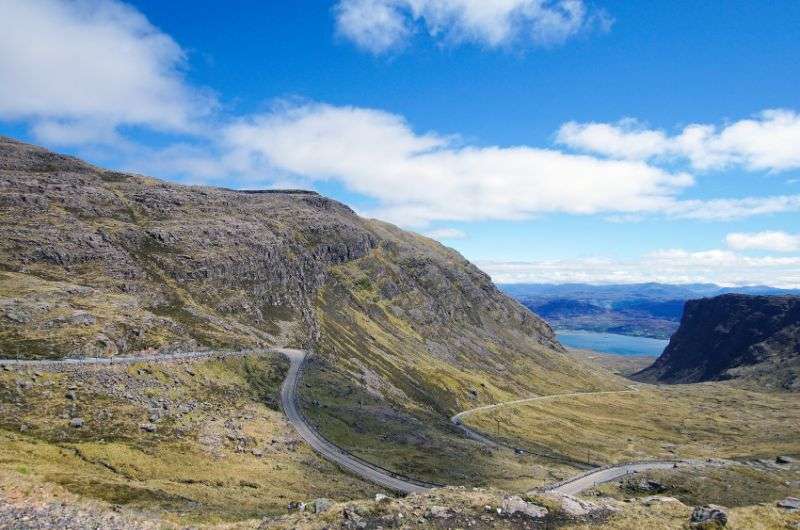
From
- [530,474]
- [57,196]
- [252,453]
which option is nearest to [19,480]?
[252,453]

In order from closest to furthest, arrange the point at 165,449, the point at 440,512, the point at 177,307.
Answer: the point at 440,512
the point at 165,449
the point at 177,307

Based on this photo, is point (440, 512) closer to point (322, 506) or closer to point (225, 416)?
point (322, 506)

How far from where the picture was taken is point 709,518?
1304 inches

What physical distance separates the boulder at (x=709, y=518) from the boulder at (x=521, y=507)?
32.8ft

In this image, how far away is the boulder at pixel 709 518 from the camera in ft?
107

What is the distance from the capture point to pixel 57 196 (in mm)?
163500

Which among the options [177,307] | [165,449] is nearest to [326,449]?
[165,449]

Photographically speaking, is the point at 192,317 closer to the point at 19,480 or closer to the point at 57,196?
the point at 57,196

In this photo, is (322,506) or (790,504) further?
(790,504)

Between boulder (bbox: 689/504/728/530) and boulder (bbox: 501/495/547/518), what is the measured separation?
10010mm

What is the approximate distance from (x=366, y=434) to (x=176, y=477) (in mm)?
46633

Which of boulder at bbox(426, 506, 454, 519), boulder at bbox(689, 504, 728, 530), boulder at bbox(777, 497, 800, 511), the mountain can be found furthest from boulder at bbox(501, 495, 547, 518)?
the mountain

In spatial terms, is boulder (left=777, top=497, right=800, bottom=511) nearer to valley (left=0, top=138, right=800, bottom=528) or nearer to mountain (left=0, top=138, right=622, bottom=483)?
valley (left=0, top=138, right=800, bottom=528)

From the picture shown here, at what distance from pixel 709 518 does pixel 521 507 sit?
1239cm
